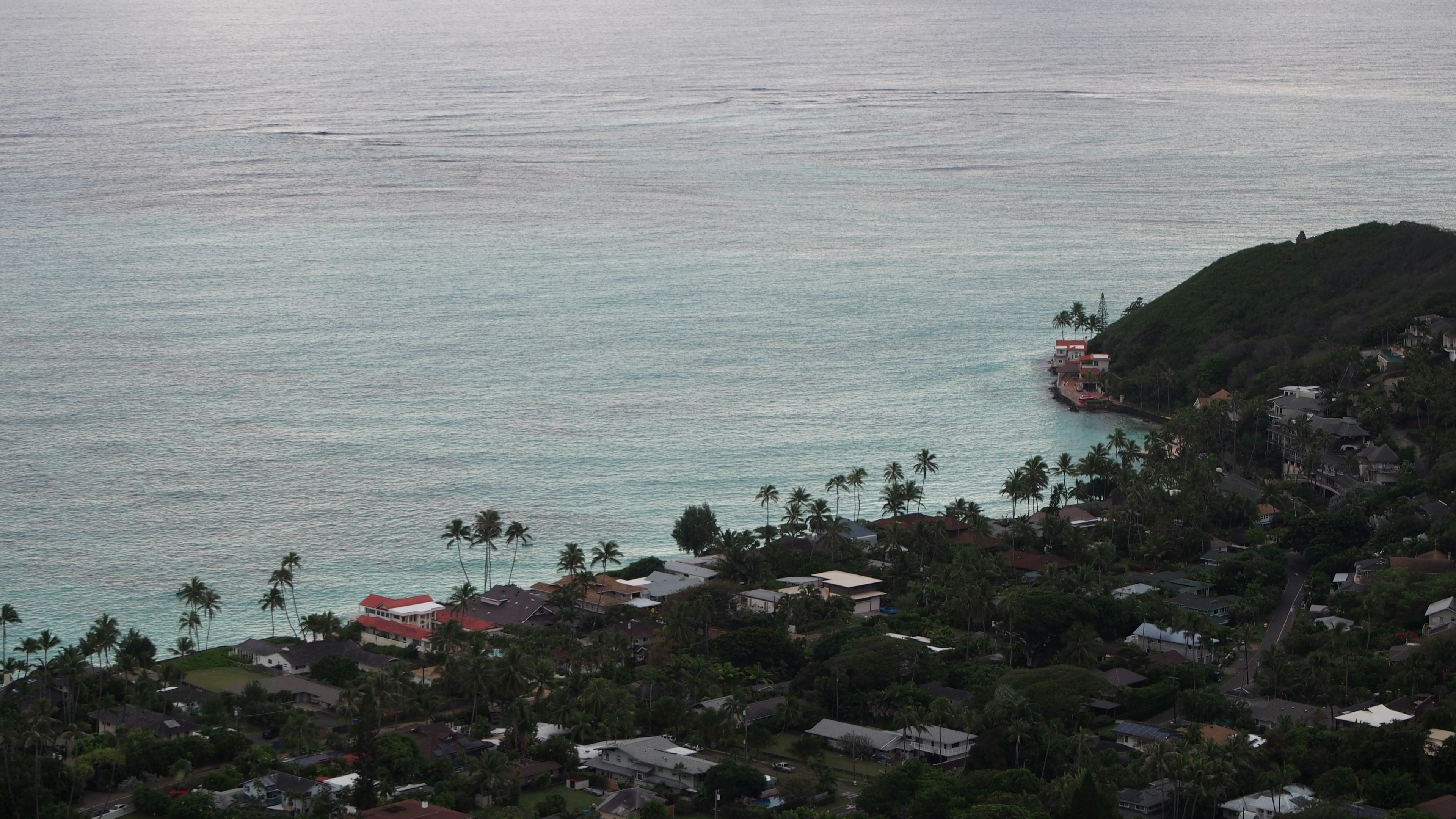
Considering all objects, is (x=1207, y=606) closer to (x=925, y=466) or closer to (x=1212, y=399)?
(x=925, y=466)

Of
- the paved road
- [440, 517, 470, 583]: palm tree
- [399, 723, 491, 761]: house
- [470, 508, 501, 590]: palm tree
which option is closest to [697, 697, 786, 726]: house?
[399, 723, 491, 761]: house

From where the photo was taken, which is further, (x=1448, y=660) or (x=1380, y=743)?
(x=1448, y=660)

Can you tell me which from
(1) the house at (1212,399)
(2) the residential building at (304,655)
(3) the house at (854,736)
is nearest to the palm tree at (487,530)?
(2) the residential building at (304,655)

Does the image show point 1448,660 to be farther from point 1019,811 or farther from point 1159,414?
point 1159,414

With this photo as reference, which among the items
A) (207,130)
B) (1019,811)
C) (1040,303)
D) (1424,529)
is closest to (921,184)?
(1040,303)

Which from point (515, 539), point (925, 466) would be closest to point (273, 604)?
point (515, 539)

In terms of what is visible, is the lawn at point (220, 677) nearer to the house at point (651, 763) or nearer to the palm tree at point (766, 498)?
the house at point (651, 763)
